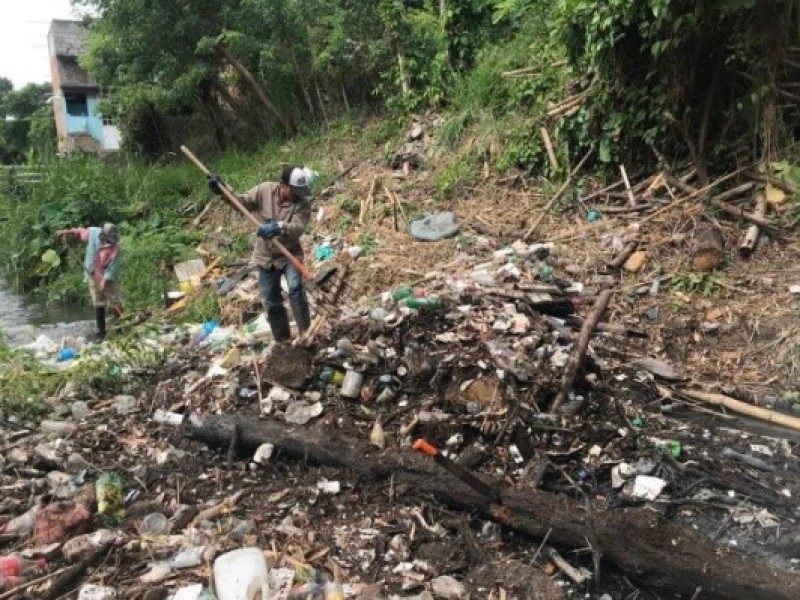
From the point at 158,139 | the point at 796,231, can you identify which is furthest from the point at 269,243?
the point at 158,139

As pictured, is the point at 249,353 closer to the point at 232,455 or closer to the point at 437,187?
the point at 232,455

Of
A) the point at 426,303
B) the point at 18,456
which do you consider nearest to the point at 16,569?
the point at 18,456

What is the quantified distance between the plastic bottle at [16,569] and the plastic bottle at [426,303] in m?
2.80

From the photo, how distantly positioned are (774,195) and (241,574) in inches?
213

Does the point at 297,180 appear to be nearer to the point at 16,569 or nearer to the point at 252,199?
the point at 252,199

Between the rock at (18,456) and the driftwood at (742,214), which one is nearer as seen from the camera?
the rock at (18,456)

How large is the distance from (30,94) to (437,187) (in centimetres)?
3241

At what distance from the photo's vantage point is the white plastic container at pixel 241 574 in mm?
2818

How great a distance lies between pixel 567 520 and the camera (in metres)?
3.27

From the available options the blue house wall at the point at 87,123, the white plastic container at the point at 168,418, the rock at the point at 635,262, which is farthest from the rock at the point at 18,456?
the blue house wall at the point at 87,123

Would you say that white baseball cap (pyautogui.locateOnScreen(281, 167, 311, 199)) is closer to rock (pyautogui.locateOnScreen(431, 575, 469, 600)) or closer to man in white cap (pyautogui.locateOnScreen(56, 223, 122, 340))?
rock (pyautogui.locateOnScreen(431, 575, 469, 600))

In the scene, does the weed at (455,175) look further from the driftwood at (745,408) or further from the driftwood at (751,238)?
the driftwood at (745,408)

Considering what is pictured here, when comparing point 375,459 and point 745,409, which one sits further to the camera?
point 745,409

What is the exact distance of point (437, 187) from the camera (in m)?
8.57
